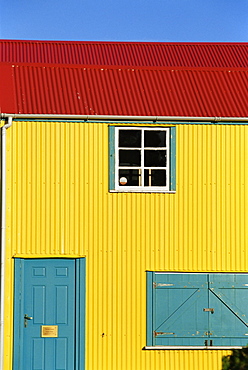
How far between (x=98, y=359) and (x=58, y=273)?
2136mm

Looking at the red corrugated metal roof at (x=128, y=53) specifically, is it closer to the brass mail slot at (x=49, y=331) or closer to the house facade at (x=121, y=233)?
the house facade at (x=121, y=233)

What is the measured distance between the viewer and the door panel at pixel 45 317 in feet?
50.0

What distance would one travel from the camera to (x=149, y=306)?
606 inches

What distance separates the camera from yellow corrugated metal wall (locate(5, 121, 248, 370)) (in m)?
15.4

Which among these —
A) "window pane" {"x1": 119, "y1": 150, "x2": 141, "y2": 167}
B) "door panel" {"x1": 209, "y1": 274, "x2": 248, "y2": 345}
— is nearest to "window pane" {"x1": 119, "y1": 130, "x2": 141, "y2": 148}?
"window pane" {"x1": 119, "y1": 150, "x2": 141, "y2": 167}

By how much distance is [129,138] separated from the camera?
15.9 m

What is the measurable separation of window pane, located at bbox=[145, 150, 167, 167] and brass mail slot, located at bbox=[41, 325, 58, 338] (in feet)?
Answer: 14.2

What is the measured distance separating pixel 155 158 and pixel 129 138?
773 millimetres

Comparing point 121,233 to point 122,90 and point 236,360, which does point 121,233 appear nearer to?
point 122,90

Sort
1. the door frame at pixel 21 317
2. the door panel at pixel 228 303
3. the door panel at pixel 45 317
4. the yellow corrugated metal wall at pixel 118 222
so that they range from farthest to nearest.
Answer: the door panel at pixel 228 303, the yellow corrugated metal wall at pixel 118 222, the door panel at pixel 45 317, the door frame at pixel 21 317

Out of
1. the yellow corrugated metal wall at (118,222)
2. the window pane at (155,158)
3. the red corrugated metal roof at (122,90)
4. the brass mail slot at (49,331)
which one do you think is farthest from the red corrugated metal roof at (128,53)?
the brass mail slot at (49,331)

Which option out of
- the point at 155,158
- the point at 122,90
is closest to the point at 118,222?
the point at 155,158

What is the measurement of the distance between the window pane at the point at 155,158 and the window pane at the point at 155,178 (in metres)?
0.17

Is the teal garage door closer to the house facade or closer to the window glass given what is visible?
the house facade
